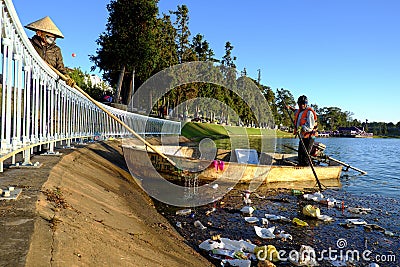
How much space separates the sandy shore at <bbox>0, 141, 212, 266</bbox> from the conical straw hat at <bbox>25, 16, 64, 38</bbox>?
10.1ft

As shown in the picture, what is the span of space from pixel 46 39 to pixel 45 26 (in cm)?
37

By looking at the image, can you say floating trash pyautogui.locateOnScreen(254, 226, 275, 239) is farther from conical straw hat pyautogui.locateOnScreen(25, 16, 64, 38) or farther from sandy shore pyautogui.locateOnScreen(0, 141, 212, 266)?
conical straw hat pyautogui.locateOnScreen(25, 16, 64, 38)

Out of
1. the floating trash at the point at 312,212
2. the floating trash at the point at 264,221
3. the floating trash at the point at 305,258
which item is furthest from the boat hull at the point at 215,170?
the floating trash at the point at 305,258

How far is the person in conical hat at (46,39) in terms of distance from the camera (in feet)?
24.9

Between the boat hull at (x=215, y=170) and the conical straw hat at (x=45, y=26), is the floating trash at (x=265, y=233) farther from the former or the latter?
the conical straw hat at (x=45, y=26)

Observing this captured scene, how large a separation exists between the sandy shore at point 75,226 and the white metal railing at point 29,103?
55cm

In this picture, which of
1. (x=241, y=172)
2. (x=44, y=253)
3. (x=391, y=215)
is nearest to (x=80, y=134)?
(x=241, y=172)

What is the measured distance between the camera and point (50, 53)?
816 cm

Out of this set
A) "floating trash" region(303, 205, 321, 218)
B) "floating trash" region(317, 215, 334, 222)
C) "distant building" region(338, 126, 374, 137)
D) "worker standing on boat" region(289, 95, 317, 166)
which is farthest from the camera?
"distant building" region(338, 126, 374, 137)

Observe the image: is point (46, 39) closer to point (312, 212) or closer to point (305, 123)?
point (312, 212)

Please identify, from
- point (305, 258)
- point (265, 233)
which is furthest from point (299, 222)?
point (305, 258)

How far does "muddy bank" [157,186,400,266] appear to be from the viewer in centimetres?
660

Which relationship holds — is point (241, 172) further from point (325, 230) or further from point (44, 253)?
point (44, 253)

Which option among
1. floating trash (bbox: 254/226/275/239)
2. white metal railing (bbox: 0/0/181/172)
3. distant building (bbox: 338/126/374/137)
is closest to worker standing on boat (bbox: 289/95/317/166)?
floating trash (bbox: 254/226/275/239)
